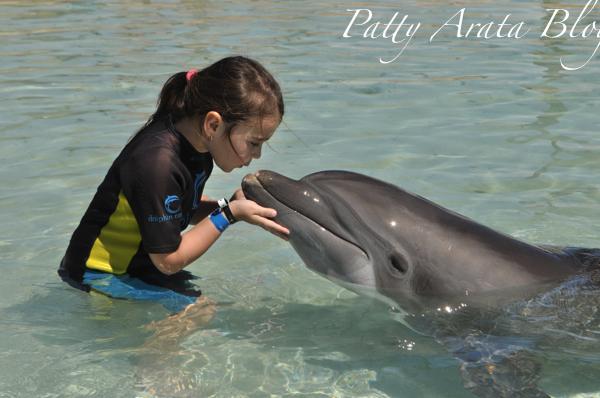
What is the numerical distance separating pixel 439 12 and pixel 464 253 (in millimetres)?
14899

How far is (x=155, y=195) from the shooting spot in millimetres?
5055

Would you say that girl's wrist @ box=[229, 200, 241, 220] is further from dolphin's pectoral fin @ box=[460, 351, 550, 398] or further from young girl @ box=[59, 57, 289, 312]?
dolphin's pectoral fin @ box=[460, 351, 550, 398]

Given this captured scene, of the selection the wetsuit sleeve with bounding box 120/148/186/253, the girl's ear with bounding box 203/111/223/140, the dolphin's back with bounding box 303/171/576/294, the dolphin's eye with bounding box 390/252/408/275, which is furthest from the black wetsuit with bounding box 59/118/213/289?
the dolphin's eye with bounding box 390/252/408/275

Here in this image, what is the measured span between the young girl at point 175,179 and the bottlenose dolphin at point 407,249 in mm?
183

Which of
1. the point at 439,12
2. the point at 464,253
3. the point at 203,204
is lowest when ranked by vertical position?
the point at 439,12

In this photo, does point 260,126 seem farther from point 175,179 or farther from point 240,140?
point 175,179

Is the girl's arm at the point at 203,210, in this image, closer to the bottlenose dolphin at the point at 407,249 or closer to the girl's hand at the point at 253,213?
the bottlenose dolphin at the point at 407,249

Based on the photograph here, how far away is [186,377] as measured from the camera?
16.8 ft

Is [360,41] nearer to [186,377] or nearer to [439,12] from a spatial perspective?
[439,12]

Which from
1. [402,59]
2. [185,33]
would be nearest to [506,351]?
[402,59]

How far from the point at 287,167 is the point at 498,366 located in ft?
13.9

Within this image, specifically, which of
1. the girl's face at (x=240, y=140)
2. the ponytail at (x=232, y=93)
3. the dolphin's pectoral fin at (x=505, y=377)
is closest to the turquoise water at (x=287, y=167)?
the dolphin's pectoral fin at (x=505, y=377)

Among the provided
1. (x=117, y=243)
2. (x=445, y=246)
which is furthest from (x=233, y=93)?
(x=445, y=246)

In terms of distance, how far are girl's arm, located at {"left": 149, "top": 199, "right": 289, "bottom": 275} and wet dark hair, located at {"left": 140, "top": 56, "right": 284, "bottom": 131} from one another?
464mm
